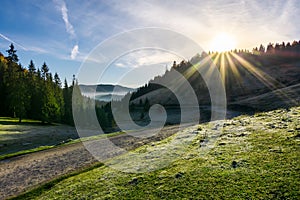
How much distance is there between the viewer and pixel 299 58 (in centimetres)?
16875

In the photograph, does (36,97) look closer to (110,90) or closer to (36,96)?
(36,96)

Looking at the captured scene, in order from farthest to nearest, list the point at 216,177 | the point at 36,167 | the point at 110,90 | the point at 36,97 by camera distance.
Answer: the point at 36,97, the point at 110,90, the point at 36,167, the point at 216,177

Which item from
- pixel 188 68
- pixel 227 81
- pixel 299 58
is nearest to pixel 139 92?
pixel 188 68

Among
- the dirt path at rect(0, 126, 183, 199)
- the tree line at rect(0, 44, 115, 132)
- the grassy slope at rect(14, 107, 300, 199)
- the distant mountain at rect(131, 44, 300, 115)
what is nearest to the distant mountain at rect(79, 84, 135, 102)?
the grassy slope at rect(14, 107, 300, 199)

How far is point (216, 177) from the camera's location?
11391 millimetres

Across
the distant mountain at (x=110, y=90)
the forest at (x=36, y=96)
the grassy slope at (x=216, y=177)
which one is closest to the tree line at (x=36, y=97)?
the forest at (x=36, y=96)

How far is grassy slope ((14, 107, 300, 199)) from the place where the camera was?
32.0ft

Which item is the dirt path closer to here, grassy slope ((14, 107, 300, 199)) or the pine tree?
grassy slope ((14, 107, 300, 199))

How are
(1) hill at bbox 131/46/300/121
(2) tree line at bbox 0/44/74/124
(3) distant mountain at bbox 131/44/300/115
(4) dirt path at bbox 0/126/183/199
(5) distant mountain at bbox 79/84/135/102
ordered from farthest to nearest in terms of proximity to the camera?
1. (1) hill at bbox 131/46/300/121
2. (3) distant mountain at bbox 131/44/300/115
3. (2) tree line at bbox 0/44/74/124
4. (4) dirt path at bbox 0/126/183/199
5. (5) distant mountain at bbox 79/84/135/102

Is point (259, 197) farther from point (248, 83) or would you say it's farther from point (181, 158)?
point (248, 83)

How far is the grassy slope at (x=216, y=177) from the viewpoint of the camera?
32.0 feet

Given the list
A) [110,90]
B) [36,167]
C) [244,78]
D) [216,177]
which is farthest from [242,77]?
[216,177]

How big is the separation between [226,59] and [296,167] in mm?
205027

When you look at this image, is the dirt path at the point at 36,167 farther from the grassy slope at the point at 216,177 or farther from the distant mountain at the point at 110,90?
the distant mountain at the point at 110,90
